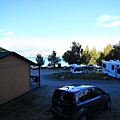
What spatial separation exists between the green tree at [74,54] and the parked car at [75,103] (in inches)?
1520

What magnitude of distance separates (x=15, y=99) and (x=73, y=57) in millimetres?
Result: 35390

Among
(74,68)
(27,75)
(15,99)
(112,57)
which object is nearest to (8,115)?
(15,99)

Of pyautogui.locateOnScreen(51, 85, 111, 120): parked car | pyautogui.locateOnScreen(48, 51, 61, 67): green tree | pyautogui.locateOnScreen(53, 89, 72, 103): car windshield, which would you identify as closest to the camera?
pyautogui.locateOnScreen(51, 85, 111, 120): parked car

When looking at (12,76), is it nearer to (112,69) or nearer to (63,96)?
(63,96)

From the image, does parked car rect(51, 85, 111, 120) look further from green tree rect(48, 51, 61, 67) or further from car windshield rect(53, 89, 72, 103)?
green tree rect(48, 51, 61, 67)

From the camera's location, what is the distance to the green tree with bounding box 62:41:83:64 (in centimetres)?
4572

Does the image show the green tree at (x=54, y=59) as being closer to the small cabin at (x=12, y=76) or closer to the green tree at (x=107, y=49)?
the green tree at (x=107, y=49)

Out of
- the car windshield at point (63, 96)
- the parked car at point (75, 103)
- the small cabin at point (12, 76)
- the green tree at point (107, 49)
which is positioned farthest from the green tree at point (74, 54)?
the car windshield at point (63, 96)

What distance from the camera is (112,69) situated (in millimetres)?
24484

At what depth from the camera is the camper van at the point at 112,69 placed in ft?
75.0

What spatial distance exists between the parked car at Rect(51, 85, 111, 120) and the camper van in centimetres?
1707

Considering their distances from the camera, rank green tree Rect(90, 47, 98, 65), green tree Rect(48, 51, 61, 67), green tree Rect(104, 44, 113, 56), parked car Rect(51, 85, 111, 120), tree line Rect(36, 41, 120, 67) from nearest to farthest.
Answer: parked car Rect(51, 85, 111, 120), tree line Rect(36, 41, 120, 67), green tree Rect(104, 44, 113, 56), green tree Rect(48, 51, 61, 67), green tree Rect(90, 47, 98, 65)

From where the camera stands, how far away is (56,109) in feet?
21.5

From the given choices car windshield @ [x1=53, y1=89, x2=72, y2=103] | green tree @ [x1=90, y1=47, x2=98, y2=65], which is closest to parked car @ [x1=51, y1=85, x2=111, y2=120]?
car windshield @ [x1=53, y1=89, x2=72, y2=103]
